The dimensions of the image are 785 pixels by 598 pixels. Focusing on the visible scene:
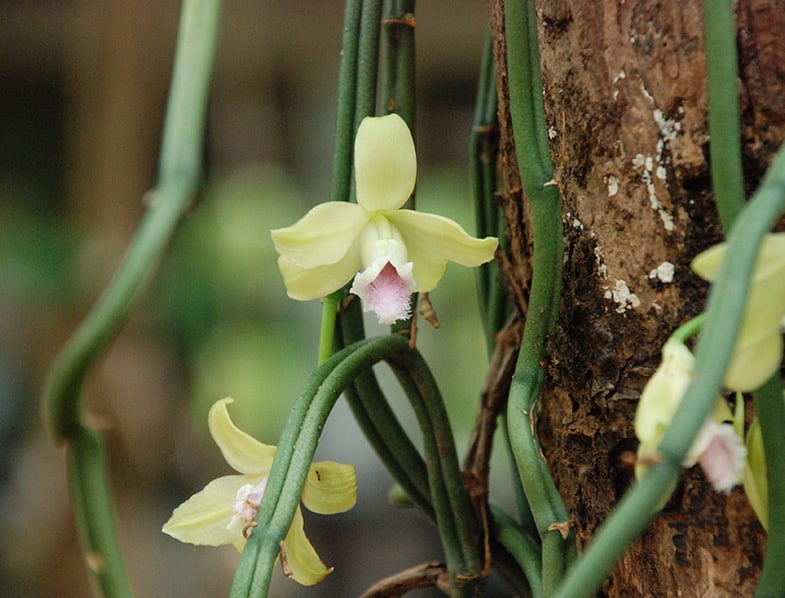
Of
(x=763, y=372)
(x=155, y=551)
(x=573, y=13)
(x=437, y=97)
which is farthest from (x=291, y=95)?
(x=763, y=372)

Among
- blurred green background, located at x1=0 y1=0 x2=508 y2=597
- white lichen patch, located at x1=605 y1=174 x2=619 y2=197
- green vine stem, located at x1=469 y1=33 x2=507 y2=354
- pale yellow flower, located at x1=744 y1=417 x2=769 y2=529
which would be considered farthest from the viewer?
blurred green background, located at x1=0 y1=0 x2=508 y2=597

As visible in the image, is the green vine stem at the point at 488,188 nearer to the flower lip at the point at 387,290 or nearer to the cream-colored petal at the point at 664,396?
the flower lip at the point at 387,290

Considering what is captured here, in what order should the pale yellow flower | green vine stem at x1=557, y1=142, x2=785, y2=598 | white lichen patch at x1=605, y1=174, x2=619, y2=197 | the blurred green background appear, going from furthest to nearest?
A: the blurred green background, white lichen patch at x1=605, y1=174, x2=619, y2=197, the pale yellow flower, green vine stem at x1=557, y1=142, x2=785, y2=598

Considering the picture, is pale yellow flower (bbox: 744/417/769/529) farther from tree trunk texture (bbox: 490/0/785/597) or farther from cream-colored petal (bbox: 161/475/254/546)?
cream-colored petal (bbox: 161/475/254/546)

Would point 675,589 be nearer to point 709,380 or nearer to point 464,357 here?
point 709,380

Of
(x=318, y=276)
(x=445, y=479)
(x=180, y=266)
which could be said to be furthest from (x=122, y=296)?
(x=180, y=266)

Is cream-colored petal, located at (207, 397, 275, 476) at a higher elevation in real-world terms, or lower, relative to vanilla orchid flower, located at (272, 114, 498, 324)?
lower

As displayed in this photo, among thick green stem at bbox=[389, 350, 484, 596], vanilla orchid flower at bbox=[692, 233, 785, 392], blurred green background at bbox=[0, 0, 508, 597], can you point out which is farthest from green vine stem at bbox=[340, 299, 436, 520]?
blurred green background at bbox=[0, 0, 508, 597]
